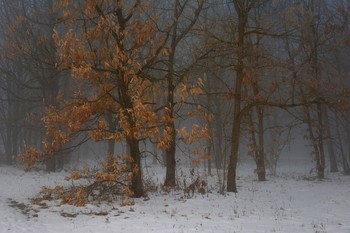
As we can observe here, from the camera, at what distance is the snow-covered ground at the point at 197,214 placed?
9.69 metres

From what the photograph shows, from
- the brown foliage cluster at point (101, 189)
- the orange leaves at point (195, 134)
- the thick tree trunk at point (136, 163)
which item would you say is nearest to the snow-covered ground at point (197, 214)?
the brown foliage cluster at point (101, 189)

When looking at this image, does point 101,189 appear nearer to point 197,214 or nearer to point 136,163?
point 136,163

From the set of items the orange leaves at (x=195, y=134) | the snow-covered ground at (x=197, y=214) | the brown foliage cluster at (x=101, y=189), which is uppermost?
the orange leaves at (x=195, y=134)

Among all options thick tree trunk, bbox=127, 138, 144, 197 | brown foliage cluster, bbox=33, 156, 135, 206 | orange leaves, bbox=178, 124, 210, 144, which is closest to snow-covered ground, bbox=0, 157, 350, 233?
brown foliage cluster, bbox=33, 156, 135, 206

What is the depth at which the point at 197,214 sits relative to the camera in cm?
1161

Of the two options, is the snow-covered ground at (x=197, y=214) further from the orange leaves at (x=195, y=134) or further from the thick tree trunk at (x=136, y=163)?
the orange leaves at (x=195, y=134)

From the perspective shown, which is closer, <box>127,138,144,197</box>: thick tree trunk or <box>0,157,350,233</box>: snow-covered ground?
<box>0,157,350,233</box>: snow-covered ground

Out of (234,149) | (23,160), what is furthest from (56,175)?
(234,149)

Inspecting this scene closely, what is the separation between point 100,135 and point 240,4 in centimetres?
815

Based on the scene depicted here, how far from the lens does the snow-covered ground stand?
9688 millimetres

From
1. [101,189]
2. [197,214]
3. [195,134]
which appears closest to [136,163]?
[101,189]

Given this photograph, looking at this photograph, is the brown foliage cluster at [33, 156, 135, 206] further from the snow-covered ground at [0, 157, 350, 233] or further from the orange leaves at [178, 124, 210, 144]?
the orange leaves at [178, 124, 210, 144]

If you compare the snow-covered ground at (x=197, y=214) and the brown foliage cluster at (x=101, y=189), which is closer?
the snow-covered ground at (x=197, y=214)

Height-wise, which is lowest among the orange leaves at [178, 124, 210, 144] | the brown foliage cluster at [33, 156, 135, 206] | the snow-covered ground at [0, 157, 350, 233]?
the snow-covered ground at [0, 157, 350, 233]
